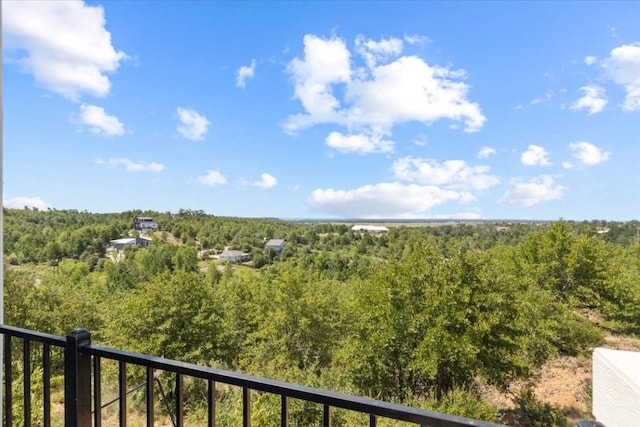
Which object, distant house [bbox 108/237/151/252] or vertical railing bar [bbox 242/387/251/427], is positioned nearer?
vertical railing bar [bbox 242/387/251/427]

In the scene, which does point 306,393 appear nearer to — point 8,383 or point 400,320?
point 8,383

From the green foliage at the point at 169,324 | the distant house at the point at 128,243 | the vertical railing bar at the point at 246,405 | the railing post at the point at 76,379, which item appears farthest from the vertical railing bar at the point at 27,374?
the distant house at the point at 128,243

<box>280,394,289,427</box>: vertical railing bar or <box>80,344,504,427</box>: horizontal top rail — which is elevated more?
<box>80,344,504,427</box>: horizontal top rail

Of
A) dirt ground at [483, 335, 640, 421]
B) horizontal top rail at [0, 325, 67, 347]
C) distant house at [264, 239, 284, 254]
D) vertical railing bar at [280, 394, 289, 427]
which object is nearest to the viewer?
vertical railing bar at [280, 394, 289, 427]

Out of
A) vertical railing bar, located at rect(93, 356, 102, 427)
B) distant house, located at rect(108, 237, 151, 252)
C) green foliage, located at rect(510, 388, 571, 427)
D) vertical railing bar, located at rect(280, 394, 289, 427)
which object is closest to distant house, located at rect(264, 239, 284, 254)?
distant house, located at rect(108, 237, 151, 252)

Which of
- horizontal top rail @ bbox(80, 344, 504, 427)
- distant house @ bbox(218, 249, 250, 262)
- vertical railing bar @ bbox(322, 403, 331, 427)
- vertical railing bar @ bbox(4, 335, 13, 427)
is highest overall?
horizontal top rail @ bbox(80, 344, 504, 427)

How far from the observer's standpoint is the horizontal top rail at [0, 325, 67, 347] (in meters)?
1.01

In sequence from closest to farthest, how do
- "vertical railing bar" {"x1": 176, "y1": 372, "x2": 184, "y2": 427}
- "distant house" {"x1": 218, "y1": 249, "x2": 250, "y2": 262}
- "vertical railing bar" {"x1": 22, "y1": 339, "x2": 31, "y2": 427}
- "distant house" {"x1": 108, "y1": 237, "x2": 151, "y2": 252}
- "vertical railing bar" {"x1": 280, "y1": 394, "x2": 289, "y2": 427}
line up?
"vertical railing bar" {"x1": 280, "y1": 394, "x2": 289, "y2": 427}
"vertical railing bar" {"x1": 176, "y1": 372, "x2": 184, "y2": 427}
"vertical railing bar" {"x1": 22, "y1": 339, "x2": 31, "y2": 427}
"distant house" {"x1": 108, "y1": 237, "x2": 151, "y2": 252}
"distant house" {"x1": 218, "y1": 249, "x2": 250, "y2": 262}

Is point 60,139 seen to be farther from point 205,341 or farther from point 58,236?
point 58,236

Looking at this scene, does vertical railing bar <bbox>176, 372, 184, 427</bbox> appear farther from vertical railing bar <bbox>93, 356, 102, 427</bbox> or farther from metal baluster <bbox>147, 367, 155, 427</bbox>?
vertical railing bar <bbox>93, 356, 102, 427</bbox>

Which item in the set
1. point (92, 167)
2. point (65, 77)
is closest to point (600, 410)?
point (65, 77)

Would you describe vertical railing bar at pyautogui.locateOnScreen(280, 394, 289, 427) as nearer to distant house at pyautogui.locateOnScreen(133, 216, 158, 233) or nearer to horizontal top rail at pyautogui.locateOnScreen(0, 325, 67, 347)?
horizontal top rail at pyautogui.locateOnScreen(0, 325, 67, 347)

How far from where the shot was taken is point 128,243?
2977 cm

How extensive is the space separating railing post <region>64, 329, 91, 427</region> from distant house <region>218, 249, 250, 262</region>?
115 ft
